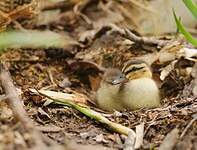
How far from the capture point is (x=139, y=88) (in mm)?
3467

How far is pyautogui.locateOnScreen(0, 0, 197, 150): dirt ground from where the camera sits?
2.44 metres

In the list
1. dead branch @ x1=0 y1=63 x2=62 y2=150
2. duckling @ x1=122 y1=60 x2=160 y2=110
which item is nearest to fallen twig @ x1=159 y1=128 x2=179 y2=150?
dead branch @ x1=0 y1=63 x2=62 y2=150

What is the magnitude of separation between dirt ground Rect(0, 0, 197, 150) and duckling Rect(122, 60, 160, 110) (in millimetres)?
98

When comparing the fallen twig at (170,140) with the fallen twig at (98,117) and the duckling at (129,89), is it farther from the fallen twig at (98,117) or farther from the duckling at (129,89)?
the duckling at (129,89)

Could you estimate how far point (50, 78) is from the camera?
3.62 m

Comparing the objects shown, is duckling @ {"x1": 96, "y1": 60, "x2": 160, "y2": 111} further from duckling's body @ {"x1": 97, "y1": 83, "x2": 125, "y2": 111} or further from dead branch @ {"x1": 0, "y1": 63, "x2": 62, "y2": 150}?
dead branch @ {"x1": 0, "y1": 63, "x2": 62, "y2": 150}

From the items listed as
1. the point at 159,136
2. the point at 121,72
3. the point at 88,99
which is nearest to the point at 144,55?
the point at 121,72

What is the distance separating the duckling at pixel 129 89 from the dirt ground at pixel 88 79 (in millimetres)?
92

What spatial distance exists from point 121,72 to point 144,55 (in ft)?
1.28

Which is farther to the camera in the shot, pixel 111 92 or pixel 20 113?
pixel 111 92

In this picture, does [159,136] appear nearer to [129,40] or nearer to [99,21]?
[129,40]

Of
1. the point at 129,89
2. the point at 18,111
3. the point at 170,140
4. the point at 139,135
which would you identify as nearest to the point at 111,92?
the point at 129,89

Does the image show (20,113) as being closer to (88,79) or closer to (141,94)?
(141,94)

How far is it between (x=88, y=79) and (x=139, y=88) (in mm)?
541
